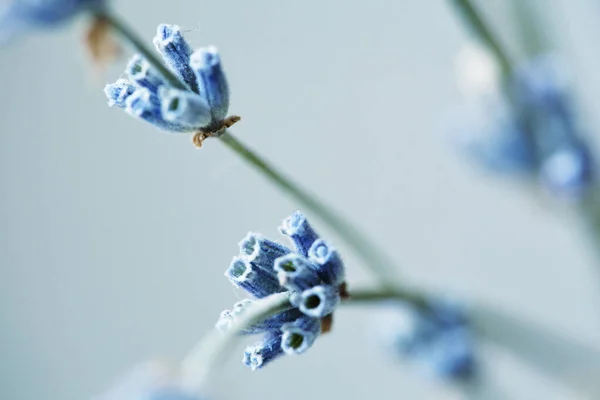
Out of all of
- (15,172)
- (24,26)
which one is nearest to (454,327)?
(24,26)

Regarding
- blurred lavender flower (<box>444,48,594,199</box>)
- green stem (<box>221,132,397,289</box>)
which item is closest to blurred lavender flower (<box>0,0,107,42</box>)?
green stem (<box>221,132,397,289</box>)

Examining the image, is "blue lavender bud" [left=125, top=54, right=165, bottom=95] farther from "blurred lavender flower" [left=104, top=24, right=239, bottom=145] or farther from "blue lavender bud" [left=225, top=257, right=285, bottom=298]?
"blue lavender bud" [left=225, top=257, right=285, bottom=298]

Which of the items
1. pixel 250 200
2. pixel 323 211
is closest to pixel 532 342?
pixel 323 211

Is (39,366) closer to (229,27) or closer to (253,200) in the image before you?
(253,200)

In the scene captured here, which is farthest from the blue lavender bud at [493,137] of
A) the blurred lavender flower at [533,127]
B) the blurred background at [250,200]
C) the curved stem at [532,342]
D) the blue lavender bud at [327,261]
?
the blurred background at [250,200]

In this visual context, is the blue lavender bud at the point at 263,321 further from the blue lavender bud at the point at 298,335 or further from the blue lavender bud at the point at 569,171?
the blue lavender bud at the point at 569,171

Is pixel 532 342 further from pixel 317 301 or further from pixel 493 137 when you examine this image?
pixel 317 301
